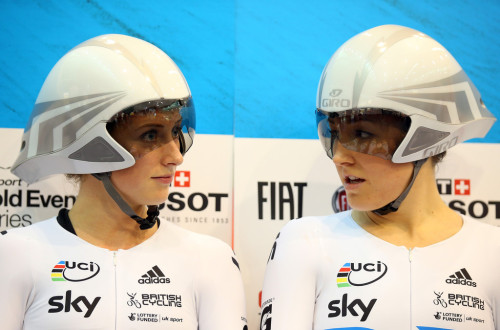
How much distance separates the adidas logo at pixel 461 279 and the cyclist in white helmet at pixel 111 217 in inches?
31.4

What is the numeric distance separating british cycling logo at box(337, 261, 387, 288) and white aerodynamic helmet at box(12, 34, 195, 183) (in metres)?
0.77

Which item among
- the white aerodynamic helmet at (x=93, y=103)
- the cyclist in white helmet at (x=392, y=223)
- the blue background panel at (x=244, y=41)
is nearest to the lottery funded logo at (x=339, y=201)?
the blue background panel at (x=244, y=41)

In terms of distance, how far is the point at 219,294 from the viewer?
8.92 ft

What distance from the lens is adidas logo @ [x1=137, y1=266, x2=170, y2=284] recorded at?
2645 mm

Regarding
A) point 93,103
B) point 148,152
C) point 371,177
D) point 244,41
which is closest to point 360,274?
point 371,177

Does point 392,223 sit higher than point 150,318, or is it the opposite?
point 392,223

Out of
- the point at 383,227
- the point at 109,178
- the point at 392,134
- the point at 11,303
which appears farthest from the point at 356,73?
the point at 11,303

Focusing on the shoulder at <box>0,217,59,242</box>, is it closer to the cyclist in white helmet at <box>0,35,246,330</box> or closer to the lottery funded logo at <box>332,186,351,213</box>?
the cyclist in white helmet at <box>0,35,246,330</box>

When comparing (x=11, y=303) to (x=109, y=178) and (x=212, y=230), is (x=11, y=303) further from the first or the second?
(x=212, y=230)

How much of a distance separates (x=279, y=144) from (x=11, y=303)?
143 centimetres

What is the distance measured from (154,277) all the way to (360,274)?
0.77 meters

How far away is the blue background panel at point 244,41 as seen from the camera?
11.3ft

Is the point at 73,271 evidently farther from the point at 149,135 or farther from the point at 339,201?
the point at 339,201

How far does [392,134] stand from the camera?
2.60 meters
